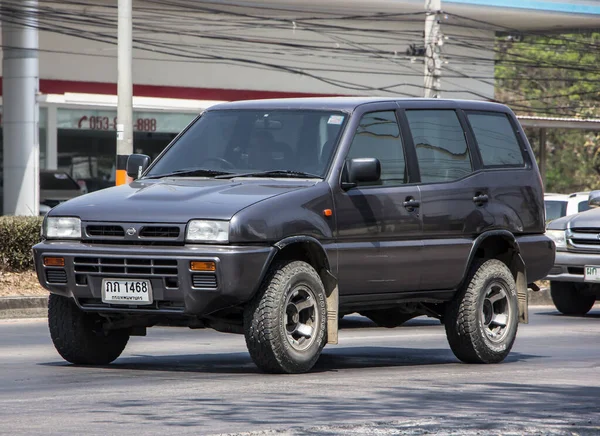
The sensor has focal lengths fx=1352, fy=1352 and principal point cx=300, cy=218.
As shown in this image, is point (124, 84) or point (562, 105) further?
point (562, 105)

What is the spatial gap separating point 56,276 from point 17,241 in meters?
→ 7.93

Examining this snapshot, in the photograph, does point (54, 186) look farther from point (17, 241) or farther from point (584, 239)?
point (584, 239)

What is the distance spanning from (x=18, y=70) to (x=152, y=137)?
6.44m

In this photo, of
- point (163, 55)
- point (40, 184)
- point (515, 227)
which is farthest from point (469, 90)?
point (515, 227)

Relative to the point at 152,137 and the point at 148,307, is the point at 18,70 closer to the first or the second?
the point at 152,137

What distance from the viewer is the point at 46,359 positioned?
1016cm

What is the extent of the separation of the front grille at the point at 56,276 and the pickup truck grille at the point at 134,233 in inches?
11.0

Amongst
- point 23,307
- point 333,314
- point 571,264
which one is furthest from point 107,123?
point 333,314

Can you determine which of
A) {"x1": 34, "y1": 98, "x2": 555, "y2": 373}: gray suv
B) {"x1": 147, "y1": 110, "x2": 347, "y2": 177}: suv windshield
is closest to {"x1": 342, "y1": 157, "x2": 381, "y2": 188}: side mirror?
{"x1": 34, "y1": 98, "x2": 555, "y2": 373}: gray suv

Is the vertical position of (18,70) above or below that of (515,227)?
above

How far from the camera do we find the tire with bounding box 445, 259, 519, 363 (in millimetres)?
10133

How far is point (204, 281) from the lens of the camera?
27.7ft

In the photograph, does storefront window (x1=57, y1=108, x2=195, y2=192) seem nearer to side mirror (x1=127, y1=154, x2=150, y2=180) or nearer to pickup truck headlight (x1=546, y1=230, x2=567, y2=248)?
pickup truck headlight (x1=546, y1=230, x2=567, y2=248)

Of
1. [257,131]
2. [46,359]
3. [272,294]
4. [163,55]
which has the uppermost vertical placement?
[163,55]
